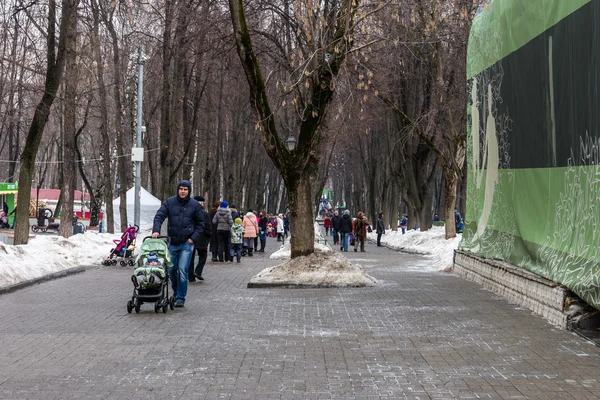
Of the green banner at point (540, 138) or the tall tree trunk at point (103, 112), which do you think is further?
the tall tree trunk at point (103, 112)

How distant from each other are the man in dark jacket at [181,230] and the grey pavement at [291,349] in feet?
1.38

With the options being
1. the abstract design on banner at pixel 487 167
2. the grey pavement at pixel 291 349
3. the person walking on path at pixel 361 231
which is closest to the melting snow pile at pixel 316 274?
the grey pavement at pixel 291 349

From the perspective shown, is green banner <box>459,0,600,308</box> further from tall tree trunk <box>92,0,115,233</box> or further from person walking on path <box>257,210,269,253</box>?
person walking on path <box>257,210,269,253</box>

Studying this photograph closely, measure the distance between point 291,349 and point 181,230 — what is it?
14.5ft

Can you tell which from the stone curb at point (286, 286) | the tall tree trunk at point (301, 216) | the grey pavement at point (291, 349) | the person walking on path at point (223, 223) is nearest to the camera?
the grey pavement at point (291, 349)

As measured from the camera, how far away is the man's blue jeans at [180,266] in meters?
13.1

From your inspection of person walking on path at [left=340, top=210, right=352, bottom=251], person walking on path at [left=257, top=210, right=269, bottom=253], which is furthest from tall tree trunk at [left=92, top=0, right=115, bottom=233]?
person walking on path at [left=340, top=210, right=352, bottom=251]

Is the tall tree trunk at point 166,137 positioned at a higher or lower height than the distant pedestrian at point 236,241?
higher

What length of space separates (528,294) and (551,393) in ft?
19.4

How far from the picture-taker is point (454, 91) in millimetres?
35781

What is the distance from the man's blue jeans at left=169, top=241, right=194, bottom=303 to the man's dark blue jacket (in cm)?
10

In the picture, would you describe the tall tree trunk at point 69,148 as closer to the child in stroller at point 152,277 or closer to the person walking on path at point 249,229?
the person walking on path at point 249,229

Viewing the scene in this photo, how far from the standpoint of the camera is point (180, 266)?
43.1ft

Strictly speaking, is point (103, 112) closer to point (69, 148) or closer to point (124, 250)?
point (69, 148)
